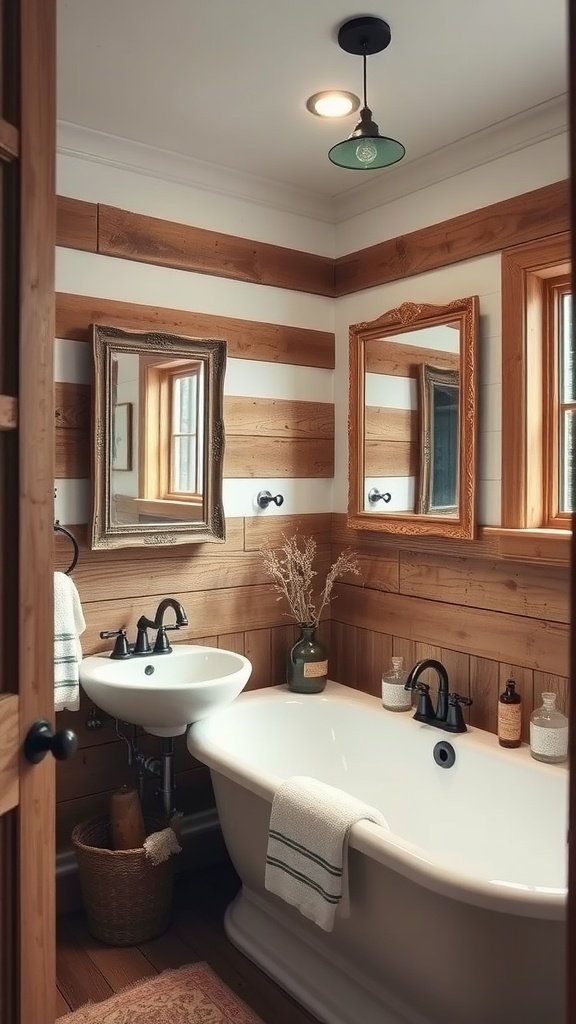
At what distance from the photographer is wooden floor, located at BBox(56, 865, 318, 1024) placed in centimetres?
227

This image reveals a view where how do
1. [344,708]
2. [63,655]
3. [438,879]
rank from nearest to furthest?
[438,879], [63,655], [344,708]

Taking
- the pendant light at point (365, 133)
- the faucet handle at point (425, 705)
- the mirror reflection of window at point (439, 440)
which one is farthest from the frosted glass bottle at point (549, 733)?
the pendant light at point (365, 133)

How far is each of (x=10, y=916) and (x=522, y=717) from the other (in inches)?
71.6

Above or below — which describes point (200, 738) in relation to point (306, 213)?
below

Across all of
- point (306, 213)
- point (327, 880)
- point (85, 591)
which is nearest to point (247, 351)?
point (306, 213)

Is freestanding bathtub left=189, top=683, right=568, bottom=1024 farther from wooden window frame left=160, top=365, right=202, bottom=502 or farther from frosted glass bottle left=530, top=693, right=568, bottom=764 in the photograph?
wooden window frame left=160, top=365, right=202, bottom=502

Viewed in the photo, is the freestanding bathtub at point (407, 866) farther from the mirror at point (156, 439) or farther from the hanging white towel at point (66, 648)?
the mirror at point (156, 439)

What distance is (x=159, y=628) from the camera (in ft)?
9.25

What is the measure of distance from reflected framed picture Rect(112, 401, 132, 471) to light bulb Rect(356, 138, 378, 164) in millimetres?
1133

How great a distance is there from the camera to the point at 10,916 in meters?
1.24

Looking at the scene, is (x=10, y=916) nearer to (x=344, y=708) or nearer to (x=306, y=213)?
(x=344, y=708)

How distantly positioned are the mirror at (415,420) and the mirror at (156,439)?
59cm

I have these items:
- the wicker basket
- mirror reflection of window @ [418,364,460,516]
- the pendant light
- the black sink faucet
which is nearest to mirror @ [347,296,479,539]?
mirror reflection of window @ [418,364,460,516]

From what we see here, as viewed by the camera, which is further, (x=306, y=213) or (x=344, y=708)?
(x=306, y=213)
